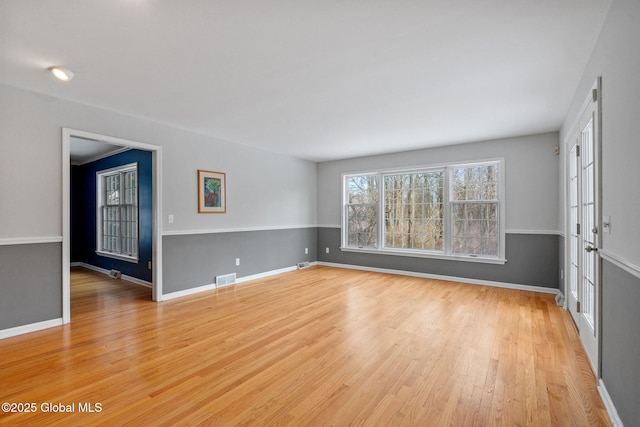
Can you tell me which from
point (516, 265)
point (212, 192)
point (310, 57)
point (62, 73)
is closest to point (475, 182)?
point (516, 265)

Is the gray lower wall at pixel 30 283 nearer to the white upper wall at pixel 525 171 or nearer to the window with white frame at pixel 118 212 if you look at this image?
the window with white frame at pixel 118 212

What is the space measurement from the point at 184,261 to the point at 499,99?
465 cm

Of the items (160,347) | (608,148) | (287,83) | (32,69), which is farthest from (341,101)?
(160,347)

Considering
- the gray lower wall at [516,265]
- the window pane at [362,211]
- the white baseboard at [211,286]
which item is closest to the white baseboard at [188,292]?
the white baseboard at [211,286]

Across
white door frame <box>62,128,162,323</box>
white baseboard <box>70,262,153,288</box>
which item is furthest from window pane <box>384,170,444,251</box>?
white baseboard <box>70,262,153,288</box>

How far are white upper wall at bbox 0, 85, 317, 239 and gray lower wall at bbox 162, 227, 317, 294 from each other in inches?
7.3

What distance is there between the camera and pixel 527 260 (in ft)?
15.5

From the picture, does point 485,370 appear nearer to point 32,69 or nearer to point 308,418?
point 308,418

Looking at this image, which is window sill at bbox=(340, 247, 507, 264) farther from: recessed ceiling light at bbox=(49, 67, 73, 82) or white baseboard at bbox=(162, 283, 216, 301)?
recessed ceiling light at bbox=(49, 67, 73, 82)

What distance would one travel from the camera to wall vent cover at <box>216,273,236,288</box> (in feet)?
16.3

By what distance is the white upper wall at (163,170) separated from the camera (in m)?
3.01

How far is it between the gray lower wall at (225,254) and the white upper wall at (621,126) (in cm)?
468

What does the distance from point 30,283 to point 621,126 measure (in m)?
5.05

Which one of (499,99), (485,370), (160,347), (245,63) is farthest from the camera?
(499,99)
